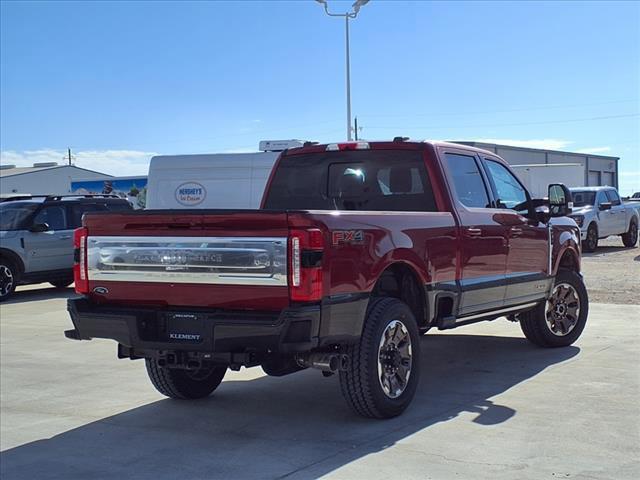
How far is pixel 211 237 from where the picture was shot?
505 cm

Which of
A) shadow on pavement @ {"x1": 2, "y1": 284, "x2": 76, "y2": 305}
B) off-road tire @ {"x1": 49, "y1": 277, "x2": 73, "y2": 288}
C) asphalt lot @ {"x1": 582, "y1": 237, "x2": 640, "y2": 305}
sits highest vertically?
asphalt lot @ {"x1": 582, "y1": 237, "x2": 640, "y2": 305}

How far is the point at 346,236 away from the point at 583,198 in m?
17.6

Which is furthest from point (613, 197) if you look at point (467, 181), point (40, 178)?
point (40, 178)

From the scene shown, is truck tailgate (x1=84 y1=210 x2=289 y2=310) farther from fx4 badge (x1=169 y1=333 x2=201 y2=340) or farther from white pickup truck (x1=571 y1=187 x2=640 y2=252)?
white pickup truck (x1=571 y1=187 x2=640 y2=252)

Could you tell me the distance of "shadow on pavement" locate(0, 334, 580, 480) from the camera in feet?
15.9

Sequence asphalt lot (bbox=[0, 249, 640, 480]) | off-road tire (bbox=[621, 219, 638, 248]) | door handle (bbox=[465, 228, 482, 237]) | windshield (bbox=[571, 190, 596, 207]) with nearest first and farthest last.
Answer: asphalt lot (bbox=[0, 249, 640, 480]) → door handle (bbox=[465, 228, 482, 237]) → windshield (bbox=[571, 190, 596, 207]) → off-road tire (bbox=[621, 219, 638, 248])

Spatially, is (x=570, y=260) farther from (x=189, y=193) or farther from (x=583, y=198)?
(x=583, y=198)

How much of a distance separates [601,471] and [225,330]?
7.89 feet

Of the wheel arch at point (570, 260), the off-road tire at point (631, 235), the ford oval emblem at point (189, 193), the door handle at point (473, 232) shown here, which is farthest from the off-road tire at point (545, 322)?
the off-road tire at point (631, 235)

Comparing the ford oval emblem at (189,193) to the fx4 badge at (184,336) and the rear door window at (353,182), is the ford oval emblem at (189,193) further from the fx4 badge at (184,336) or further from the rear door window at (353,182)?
the fx4 badge at (184,336)

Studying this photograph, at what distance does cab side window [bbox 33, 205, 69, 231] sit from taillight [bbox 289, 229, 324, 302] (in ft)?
39.2

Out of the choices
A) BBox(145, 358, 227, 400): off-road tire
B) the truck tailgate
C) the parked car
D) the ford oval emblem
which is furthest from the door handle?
the parked car

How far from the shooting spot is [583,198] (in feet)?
69.5

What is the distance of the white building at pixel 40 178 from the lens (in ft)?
221
